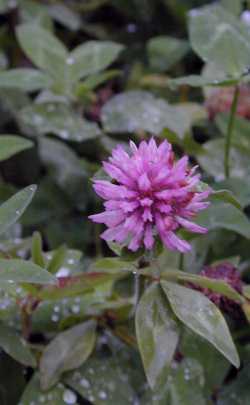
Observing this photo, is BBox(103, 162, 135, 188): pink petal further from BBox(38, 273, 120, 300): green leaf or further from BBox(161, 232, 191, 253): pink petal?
BBox(38, 273, 120, 300): green leaf

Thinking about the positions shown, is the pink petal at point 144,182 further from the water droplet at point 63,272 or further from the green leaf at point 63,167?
the green leaf at point 63,167

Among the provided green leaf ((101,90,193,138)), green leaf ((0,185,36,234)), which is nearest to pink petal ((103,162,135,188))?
green leaf ((0,185,36,234))

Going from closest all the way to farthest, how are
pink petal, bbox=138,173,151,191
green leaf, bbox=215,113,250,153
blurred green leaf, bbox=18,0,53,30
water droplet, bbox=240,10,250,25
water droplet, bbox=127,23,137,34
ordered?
pink petal, bbox=138,173,151,191
green leaf, bbox=215,113,250,153
water droplet, bbox=240,10,250,25
blurred green leaf, bbox=18,0,53,30
water droplet, bbox=127,23,137,34

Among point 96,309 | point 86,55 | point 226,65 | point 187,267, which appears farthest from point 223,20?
point 96,309

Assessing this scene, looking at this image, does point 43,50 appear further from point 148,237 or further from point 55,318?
point 148,237

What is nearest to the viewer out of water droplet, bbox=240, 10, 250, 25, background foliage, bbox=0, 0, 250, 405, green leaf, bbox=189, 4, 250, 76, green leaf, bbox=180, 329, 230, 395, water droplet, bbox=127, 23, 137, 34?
background foliage, bbox=0, 0, 250, 405

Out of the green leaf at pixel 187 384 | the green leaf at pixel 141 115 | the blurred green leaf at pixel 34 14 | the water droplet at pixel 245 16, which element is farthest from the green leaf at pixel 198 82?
Result: the blurred green leaf at pixel 34 14

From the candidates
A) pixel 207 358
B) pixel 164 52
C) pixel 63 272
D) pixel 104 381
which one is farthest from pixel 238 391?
pixel 164 52
